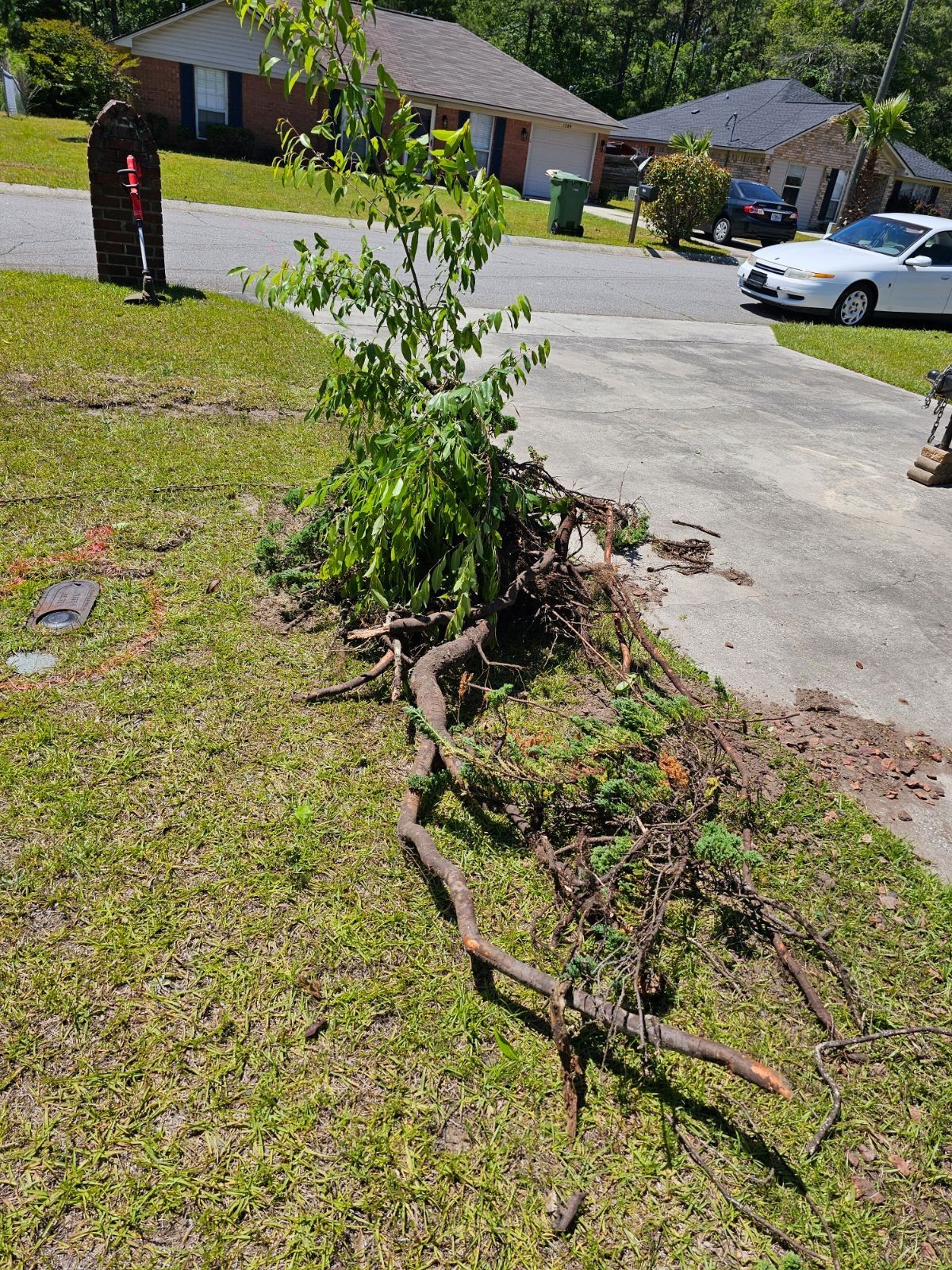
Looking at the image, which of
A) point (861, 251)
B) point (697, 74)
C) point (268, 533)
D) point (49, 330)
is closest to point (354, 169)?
point (268, 533)

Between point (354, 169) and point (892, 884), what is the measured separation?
11.2 feet

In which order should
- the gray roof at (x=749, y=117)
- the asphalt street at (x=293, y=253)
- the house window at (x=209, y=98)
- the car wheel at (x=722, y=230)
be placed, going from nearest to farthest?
the asphalt street at (x=293, y=253), the car wheel at (x=722, y=230), the house window at (x=209, y=98), the gray roof at (x=749, y=117)

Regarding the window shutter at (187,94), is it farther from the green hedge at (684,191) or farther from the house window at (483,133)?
the green hedge at (684,191)

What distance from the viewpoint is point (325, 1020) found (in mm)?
2336

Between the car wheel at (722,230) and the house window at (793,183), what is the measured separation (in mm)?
16422

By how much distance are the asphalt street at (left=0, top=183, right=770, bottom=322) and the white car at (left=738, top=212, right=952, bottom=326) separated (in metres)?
0.68

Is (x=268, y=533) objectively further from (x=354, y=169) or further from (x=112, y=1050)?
(x=112, y=1050)

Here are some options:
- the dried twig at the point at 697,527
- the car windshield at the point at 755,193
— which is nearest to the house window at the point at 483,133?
the car windshield at the point at 755,193

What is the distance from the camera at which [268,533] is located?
4.71 m

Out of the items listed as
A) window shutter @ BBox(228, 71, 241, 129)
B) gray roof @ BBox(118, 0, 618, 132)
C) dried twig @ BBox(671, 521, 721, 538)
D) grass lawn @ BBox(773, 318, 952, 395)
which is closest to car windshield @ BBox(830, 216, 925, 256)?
grass lawn @ BBox(773, 318, 952, 395)

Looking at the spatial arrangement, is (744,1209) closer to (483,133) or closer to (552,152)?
(483,133)

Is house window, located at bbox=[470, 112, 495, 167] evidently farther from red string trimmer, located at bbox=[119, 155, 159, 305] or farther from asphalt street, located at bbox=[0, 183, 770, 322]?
red string trimmer, located at bbox=[119, 155, 159, 305]

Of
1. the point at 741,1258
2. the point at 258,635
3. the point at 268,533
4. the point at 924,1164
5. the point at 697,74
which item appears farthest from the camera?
the point at 697,74

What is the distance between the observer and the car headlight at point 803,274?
13617mm
